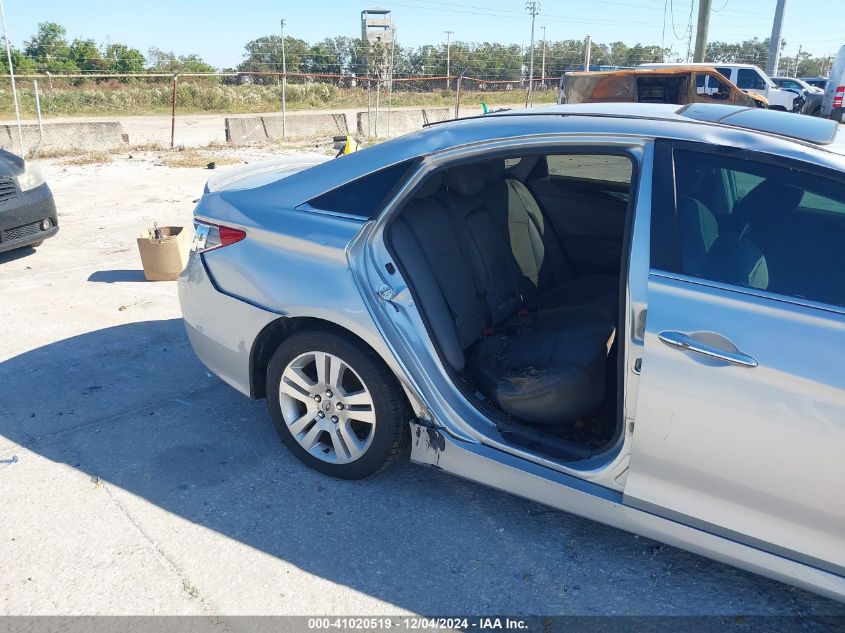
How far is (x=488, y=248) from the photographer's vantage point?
12.2ft

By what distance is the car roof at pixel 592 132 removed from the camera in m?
2.42

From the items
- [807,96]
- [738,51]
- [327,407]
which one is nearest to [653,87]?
[807,96]

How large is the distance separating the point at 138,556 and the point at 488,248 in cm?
218

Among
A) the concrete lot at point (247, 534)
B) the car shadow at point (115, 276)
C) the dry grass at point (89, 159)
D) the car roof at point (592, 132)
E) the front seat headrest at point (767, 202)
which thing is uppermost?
the car roof at point (592, 132)

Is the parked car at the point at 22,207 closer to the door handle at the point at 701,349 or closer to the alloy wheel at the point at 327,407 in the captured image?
the alloy wheel at the point at 327,407

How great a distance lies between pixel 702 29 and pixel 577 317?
19.7 m

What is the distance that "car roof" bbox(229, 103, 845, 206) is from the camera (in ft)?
7.95

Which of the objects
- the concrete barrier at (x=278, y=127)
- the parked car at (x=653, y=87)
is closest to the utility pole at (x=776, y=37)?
the parked car at (x=653, y=87)

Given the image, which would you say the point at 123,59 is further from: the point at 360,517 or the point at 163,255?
the point at 360,517

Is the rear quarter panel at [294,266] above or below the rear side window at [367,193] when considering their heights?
below

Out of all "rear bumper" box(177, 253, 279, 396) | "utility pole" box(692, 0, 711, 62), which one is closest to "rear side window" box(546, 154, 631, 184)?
"rear bumper" box(177, 253, 279, 396)

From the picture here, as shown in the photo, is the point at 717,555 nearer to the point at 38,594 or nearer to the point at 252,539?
the point at 252,539

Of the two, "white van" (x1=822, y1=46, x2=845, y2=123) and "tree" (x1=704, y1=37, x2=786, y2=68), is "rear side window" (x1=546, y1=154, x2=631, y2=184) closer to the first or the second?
"white van" (x1=822, y1=46, x2=845, y2=123)

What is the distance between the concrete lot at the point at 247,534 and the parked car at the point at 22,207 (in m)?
2.78
